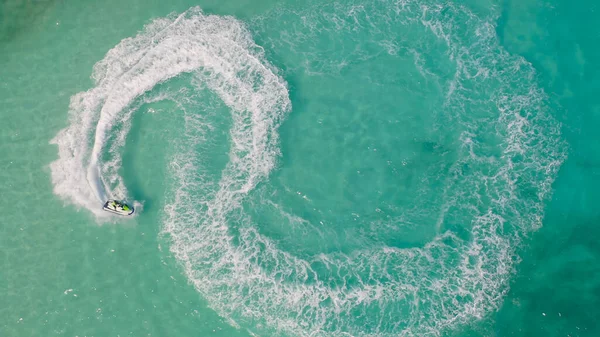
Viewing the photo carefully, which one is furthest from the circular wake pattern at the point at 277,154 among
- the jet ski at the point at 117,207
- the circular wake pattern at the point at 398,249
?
the jet ski at the point at 117,207

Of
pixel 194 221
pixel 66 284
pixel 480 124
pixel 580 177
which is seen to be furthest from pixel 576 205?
pixel 66 284

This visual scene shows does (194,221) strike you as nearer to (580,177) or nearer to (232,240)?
(232,240)

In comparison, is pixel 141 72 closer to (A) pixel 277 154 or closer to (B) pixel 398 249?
(A) pixel 277 154

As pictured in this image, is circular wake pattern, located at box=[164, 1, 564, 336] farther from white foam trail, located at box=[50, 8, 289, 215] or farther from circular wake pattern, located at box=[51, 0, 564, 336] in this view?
white foam trail, located at box=[50, 8, 289, 215]

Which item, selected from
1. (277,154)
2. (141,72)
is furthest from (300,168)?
(141,72)

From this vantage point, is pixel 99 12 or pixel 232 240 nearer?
pixel 232 240

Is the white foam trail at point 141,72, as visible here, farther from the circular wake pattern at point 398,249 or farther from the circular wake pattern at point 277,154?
the circular wake pattern at point 398,249
